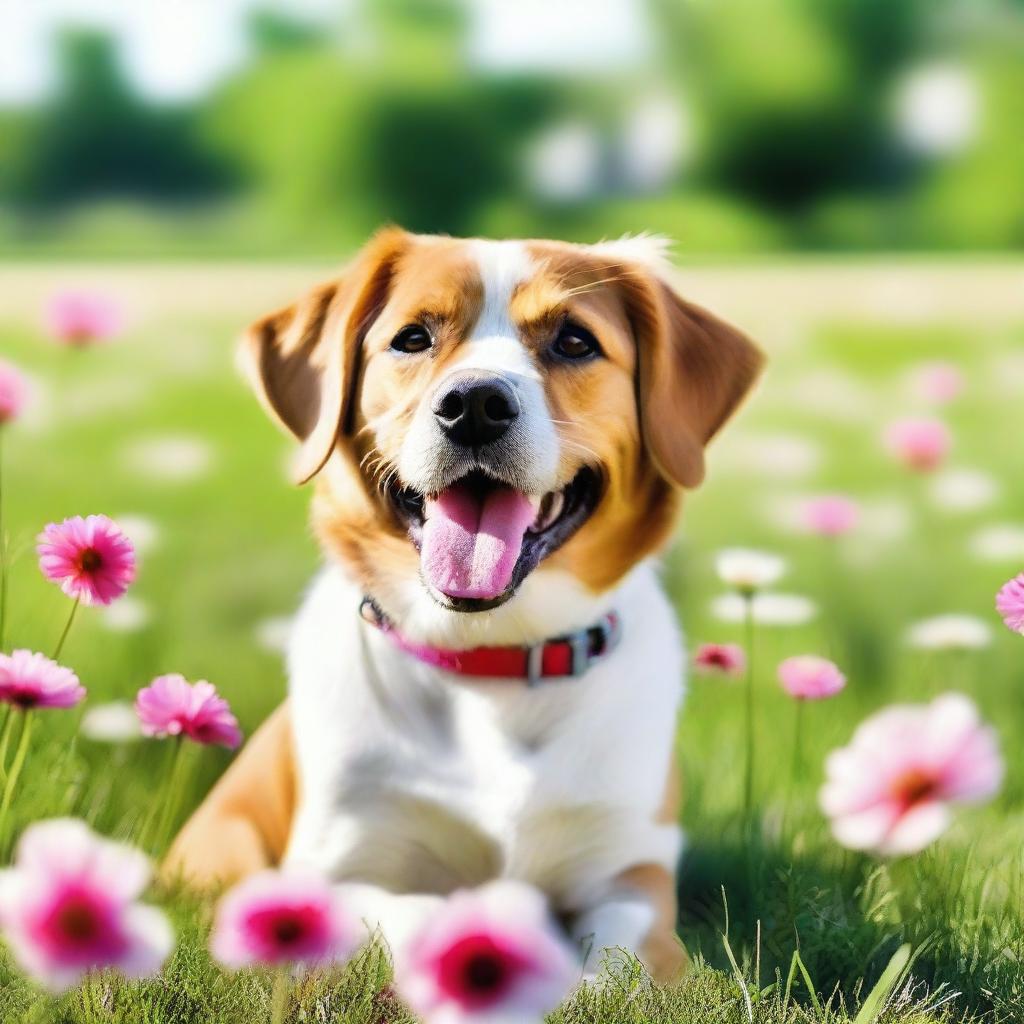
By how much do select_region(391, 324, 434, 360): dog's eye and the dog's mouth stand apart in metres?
0.27

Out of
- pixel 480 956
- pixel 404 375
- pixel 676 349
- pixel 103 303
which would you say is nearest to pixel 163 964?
pixel 480 956

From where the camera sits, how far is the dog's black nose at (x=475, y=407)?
2.40m

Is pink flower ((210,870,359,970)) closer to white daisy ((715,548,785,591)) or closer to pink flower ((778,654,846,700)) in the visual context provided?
pink flower ((778,654,846,700))

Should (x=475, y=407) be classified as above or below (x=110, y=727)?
above

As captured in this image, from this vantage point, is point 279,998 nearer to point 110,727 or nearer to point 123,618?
point 110,727

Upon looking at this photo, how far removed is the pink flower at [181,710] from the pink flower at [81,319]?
1.20m

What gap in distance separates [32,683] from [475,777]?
86 cm

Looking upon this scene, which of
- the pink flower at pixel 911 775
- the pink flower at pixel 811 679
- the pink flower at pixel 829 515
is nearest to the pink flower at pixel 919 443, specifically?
the pink flower at pixel 829 515

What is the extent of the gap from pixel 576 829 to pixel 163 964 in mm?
A: 831

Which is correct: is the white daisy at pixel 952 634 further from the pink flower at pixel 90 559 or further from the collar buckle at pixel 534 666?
the pink flower at pixel 90 559

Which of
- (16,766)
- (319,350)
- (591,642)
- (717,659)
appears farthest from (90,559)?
(717,659)

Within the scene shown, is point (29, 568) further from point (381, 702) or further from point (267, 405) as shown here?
point (381, 702)

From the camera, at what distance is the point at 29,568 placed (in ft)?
10.1

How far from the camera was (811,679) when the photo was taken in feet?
9.10
